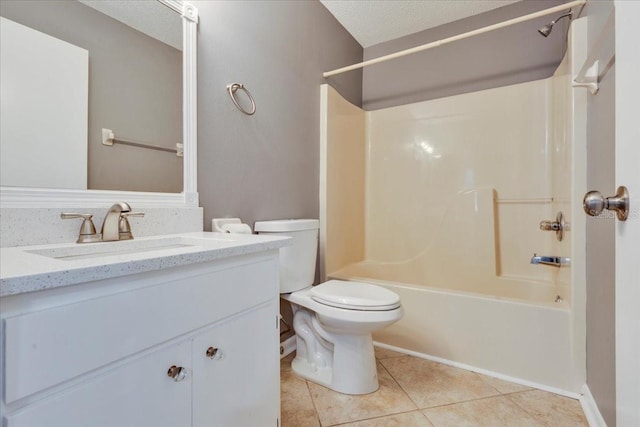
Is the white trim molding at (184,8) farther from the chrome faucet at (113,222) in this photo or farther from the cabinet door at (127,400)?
the cabinet door at (127,400)

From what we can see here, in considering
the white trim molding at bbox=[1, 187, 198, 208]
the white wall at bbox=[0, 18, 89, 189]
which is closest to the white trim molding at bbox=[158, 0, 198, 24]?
the white wall at bbox=[0, 18, 89, 189]

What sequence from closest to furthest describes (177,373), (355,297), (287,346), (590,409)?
(177,373) < (590,409) < (355,297) < (287,346)

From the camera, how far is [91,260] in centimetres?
60

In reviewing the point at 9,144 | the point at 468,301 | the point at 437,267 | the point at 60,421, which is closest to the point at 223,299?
the point at 60,421

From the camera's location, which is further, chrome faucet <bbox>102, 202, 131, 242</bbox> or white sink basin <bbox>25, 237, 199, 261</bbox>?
chrome faucet <bbox>102, 202, 131, 242</bbox>

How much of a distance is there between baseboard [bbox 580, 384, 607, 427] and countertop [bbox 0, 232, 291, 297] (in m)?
1.46

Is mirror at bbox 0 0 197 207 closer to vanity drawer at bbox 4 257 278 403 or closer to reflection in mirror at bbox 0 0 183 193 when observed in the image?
reflection in mirror at bbox 0 0 183 193

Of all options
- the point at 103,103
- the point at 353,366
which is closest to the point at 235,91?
the point at 103,103

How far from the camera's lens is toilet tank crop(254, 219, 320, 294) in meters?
1.55

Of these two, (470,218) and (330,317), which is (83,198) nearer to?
(330,317)

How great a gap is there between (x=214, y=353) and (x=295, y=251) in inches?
32.8

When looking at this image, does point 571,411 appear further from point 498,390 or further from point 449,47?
point 449,47

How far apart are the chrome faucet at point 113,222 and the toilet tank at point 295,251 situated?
0.69 m

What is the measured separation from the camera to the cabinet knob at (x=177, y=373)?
2.29ft
